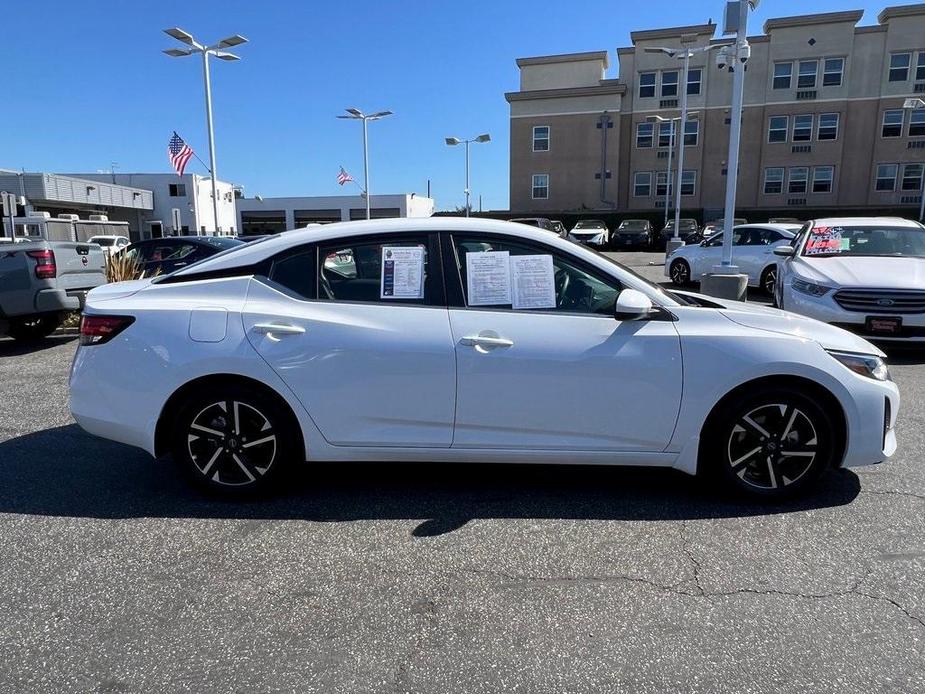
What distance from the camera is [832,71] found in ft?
128

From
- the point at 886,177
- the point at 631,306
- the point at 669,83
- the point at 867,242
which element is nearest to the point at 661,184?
the point at 669,83

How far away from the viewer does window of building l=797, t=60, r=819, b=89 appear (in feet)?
129

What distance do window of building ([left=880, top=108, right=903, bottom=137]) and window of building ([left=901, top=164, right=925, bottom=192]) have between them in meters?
2.11

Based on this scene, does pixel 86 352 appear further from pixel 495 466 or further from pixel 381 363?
pixel 495 466

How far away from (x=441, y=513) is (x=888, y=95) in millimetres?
46177

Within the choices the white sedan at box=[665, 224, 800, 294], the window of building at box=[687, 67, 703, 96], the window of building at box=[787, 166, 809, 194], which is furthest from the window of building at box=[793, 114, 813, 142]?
the white sedan at box=[665, 224, 800, 294]

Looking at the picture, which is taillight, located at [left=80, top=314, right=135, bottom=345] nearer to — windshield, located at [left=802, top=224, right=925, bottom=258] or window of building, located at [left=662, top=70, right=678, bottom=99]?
windshield, located at [left=802, top=224, right=925, bottom=258]

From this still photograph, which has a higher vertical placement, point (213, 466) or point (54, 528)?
point (213, 466)

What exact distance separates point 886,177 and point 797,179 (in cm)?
494

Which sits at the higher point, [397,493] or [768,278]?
[768,278]

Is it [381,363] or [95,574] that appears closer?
[95,574]

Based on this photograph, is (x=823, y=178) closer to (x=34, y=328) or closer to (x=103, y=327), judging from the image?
(x=34, y=328)

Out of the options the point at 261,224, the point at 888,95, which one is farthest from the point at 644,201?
the point at 261,224

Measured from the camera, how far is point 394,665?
7.77 feet
